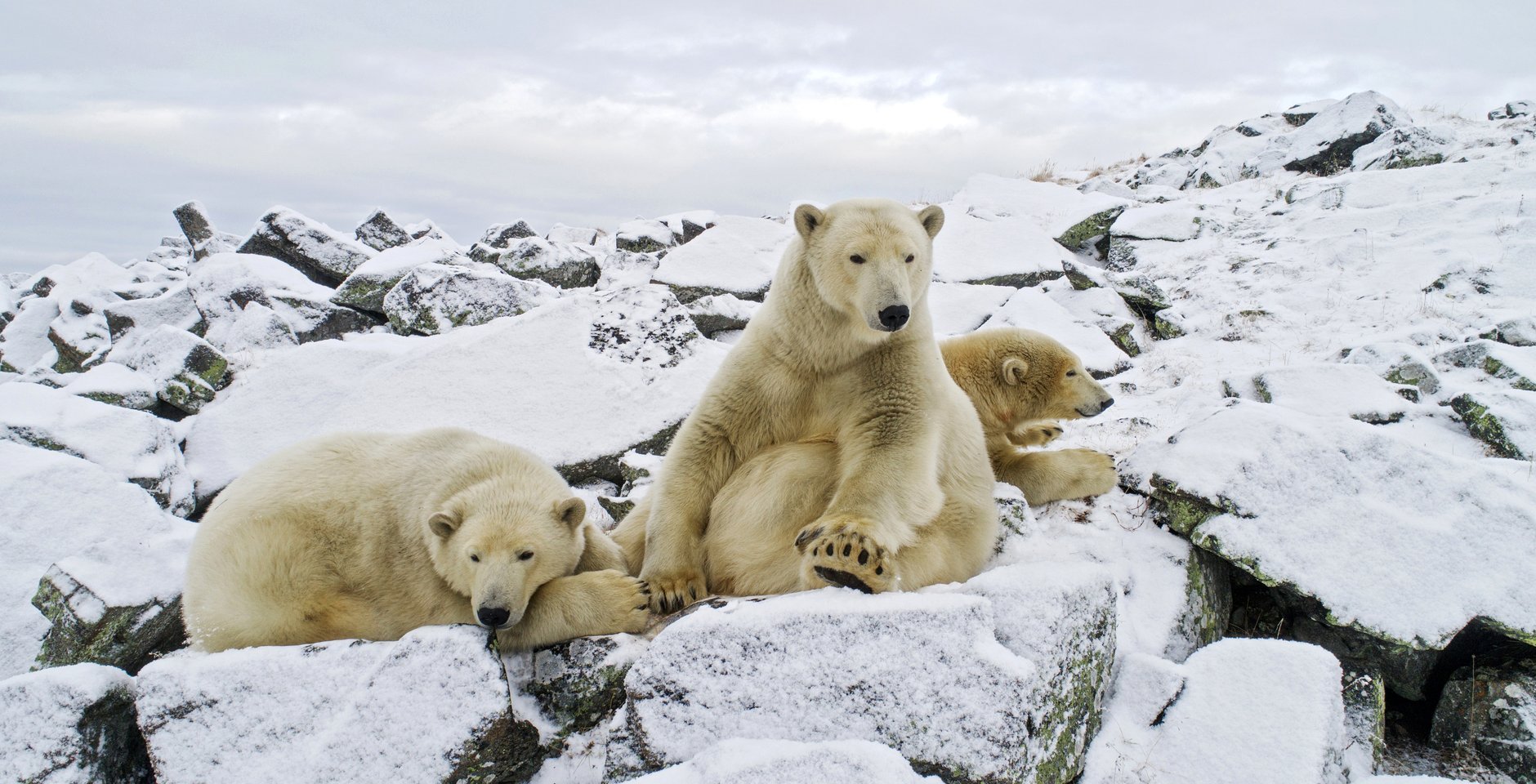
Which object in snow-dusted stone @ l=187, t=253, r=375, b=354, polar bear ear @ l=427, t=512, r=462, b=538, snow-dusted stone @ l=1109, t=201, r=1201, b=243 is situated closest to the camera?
polar bear ear @ l=427, t=512, r=462, b=538

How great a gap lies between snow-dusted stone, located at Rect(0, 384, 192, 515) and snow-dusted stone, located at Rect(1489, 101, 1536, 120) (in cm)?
2302

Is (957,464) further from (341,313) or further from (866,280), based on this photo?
(341,313)

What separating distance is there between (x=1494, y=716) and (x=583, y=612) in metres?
3.84

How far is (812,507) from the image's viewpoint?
3.32 metres

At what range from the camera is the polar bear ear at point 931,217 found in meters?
4.01

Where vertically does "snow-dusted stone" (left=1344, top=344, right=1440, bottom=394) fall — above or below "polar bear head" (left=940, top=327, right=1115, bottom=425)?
below

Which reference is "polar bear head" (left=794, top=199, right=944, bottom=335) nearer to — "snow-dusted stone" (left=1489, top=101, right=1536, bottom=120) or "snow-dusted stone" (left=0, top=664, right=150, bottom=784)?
"snow-dusted stone" (left=0, top=664, right=150, bottom=784)

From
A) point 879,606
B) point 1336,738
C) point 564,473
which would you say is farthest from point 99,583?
point 1336,738

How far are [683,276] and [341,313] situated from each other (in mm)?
4655

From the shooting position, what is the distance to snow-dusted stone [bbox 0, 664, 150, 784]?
9.59 feet

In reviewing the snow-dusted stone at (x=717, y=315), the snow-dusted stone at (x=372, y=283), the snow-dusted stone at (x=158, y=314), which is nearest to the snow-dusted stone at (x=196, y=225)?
the snow-dusted stone at (x=158, y=314)

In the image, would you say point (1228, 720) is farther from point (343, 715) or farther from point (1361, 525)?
point (343, 715)

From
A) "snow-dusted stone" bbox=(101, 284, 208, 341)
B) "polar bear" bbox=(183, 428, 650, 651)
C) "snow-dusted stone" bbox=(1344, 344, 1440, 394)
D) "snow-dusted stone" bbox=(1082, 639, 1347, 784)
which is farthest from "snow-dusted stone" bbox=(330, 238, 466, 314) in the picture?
"snow-dusted stone" bbox=(1344, 344, 1440, 394)

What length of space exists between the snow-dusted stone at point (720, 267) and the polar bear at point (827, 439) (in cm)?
608
